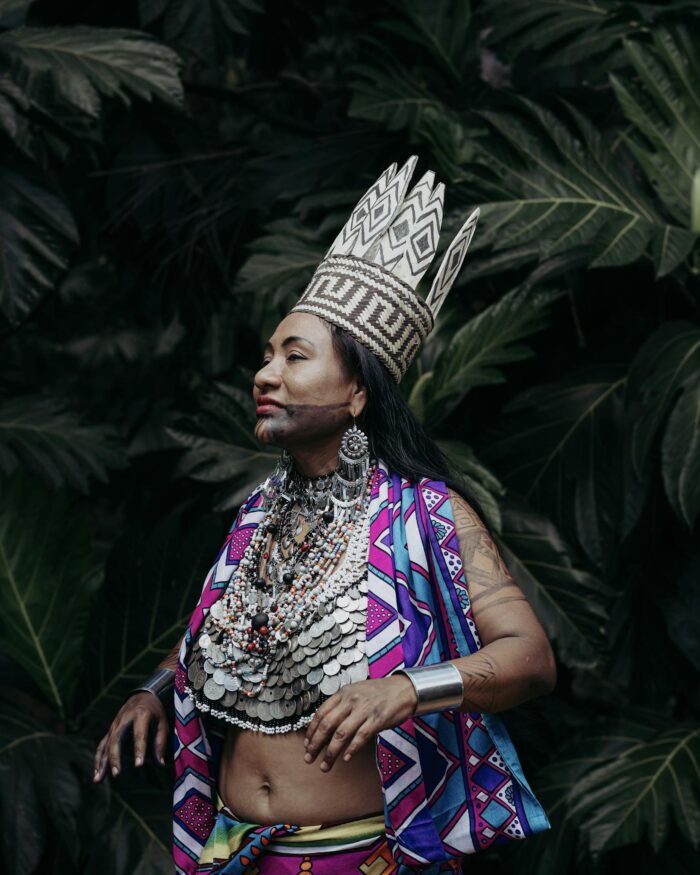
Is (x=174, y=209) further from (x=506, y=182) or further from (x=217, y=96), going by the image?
(x=506, y=182)

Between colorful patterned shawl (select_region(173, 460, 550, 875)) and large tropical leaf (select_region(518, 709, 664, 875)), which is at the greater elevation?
colorful patterned shawl (select_region(173, 460, 550, 875))

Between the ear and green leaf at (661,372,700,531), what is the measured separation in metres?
1.32

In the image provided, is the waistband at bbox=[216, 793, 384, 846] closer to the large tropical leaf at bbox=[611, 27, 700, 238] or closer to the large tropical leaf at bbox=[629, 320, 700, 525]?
the large tropical leaf at bbox=[629, 320, 700, 525]

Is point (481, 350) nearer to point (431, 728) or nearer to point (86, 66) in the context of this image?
point (86, 66)

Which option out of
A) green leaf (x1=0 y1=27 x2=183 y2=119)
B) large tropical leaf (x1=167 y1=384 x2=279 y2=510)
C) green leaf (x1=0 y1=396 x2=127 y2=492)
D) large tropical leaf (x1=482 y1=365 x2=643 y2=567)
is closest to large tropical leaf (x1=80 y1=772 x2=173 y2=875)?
large tropical leaf (x1=167 y1=384 x2=279 y2=510)

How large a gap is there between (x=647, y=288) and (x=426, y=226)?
6.30 feet

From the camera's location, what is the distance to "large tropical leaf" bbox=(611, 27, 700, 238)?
3.57 m

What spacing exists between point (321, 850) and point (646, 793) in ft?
4.75

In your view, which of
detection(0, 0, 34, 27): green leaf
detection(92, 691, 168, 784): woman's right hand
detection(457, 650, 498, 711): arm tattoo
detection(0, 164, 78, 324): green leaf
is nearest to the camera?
detection(457, 650, 498, 711): arm tattoo

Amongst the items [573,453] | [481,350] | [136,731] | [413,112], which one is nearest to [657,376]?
[573,453]

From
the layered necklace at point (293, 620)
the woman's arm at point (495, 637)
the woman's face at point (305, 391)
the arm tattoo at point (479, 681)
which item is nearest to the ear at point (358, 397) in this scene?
the woman's face at point (305, 391)

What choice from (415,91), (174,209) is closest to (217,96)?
(174,209)

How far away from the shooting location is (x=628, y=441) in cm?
360

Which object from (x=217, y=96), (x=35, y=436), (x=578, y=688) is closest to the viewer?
(x=35, y=436)
